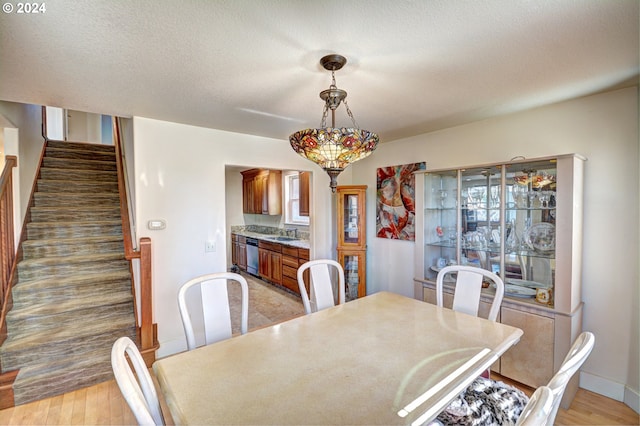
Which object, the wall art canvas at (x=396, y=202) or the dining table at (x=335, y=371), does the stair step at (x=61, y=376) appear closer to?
the dining table at (x=335, y=371)

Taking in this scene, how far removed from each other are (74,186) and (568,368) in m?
5.19

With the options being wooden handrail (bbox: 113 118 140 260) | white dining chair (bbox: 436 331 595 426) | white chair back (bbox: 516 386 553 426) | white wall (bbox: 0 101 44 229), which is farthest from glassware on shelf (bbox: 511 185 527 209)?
white wall (bbox: 0 101 44 229)

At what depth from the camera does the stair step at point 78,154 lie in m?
4.28

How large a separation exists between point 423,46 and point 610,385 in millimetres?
2892

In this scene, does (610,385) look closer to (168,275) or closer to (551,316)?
(551,316)

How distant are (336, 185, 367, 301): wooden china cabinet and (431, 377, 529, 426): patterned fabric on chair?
254cm

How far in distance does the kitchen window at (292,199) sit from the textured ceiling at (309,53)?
334cm

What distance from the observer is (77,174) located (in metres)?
4.11

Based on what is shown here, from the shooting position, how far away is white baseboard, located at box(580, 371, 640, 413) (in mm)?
2137

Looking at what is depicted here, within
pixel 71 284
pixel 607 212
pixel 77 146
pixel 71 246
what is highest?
pixel 77 146

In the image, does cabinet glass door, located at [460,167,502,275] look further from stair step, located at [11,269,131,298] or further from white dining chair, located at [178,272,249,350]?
stair step, located at [11,269,131,298]

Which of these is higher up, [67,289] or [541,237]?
[541,237]

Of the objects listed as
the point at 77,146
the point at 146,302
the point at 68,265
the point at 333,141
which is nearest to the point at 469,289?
the point at 333,141

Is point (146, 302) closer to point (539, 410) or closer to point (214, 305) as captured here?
point (214, 305)
